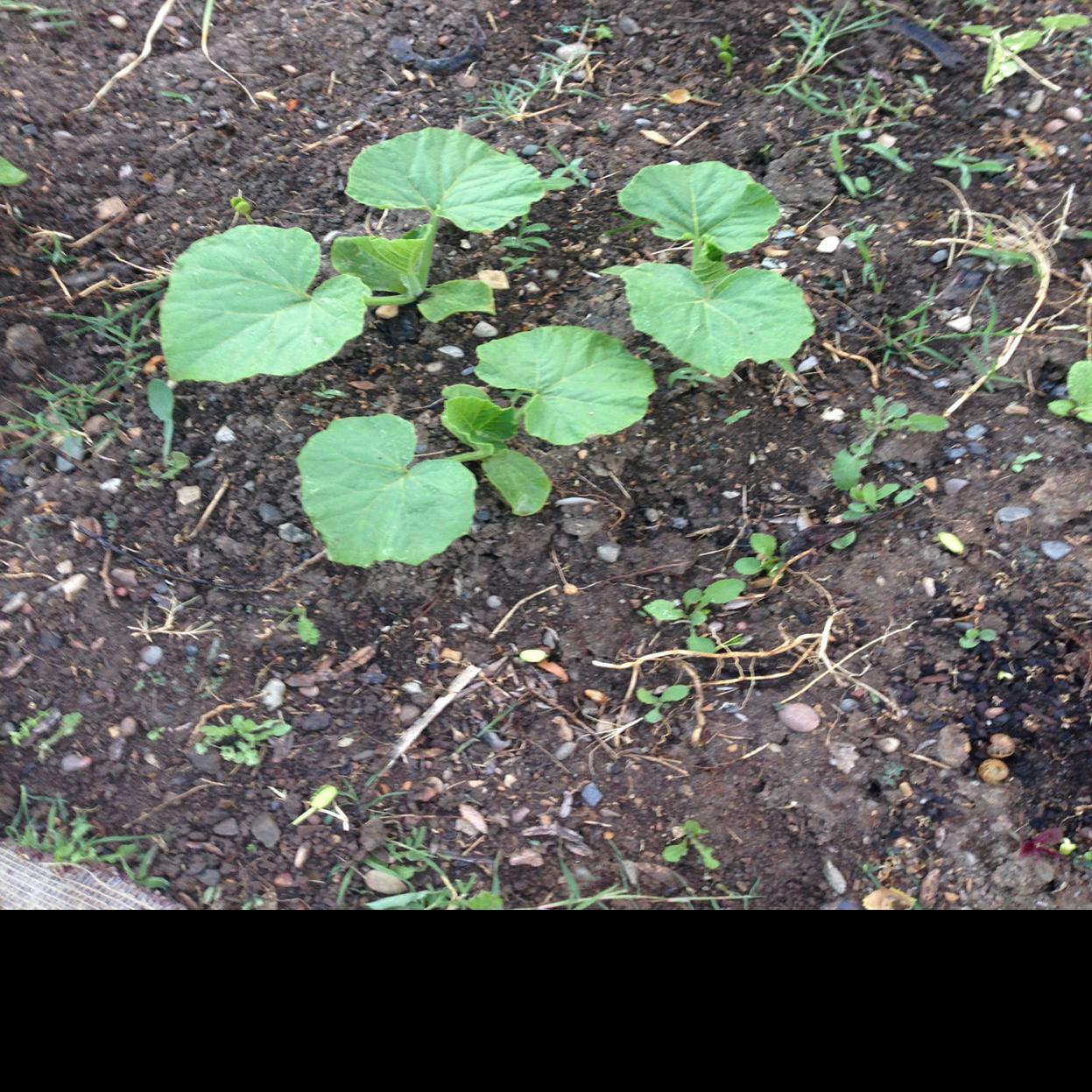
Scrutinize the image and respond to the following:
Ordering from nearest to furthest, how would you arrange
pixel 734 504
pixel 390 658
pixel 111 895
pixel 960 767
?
pixel 111 895 → pixel 960 767 → pixel 390 658 → pixel 734 504

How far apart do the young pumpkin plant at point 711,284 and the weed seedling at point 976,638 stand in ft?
1.93

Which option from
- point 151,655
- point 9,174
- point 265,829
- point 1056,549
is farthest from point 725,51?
point 265,829

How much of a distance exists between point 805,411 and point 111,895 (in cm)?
152

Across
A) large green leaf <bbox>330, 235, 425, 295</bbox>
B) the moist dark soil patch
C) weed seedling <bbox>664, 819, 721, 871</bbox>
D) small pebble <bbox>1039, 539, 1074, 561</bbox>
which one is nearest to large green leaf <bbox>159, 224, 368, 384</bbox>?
large green leaf <bbox>330, 235, 425, 295</bbox>

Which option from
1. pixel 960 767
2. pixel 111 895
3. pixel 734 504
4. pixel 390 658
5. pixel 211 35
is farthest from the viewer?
pixel 211 35

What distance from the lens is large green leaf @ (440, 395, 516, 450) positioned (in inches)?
66.4

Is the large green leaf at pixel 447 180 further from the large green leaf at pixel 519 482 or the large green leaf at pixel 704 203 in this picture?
the large green leaf at pixel 519 482

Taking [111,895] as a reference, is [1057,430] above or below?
above

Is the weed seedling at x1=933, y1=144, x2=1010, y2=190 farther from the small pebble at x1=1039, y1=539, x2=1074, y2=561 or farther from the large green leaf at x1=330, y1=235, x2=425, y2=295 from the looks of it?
the large green leaf at x1=330, y1=235, x2=425, y2=295

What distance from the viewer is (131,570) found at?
174 cm

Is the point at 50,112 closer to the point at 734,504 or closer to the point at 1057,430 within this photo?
the point at 734,504

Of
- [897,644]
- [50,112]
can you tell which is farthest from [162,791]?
[50,112]

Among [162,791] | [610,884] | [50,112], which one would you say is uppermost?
[50,112]

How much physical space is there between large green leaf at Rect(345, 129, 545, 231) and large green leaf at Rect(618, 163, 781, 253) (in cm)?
21
